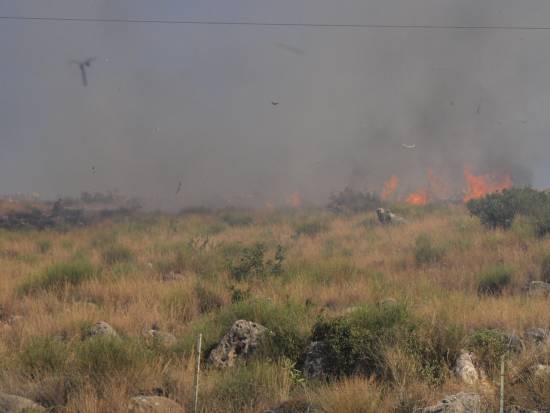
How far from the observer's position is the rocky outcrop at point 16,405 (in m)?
4.26

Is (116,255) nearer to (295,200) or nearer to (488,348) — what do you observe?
(488,348)

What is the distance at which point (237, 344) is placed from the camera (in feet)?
19.3

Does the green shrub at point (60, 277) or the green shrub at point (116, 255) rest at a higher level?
the green shrub at point (60, 277)

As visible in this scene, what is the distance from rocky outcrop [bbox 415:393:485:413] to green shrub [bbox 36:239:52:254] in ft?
45.8

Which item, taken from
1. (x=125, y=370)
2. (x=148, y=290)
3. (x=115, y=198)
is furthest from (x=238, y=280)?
(x=115, y=198)

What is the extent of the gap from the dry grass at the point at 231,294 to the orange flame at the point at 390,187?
573 inches

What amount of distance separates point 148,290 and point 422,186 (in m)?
32.0

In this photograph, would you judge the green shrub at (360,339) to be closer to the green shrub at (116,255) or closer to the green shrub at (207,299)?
the green shrub at (207,299)

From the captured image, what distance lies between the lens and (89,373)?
4961mm

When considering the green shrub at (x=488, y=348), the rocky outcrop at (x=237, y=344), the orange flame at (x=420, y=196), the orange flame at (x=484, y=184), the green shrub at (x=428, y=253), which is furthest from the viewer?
the orange flame at (x=484, y=184)

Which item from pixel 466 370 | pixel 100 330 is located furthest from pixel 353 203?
pixel 466 370

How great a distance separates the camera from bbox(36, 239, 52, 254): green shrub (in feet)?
52.0

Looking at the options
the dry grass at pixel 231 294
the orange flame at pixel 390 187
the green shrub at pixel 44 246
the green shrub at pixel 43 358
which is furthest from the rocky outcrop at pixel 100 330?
the orange flame at pixel 390 187

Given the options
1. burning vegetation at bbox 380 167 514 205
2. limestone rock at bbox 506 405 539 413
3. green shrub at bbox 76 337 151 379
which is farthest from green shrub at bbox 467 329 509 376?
burning vegetation at bbox 380 167 514 205
